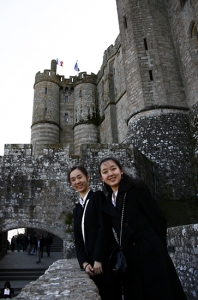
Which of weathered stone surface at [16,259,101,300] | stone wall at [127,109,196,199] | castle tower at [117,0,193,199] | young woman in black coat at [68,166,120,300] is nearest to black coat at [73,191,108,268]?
young woman in black coat at [68,166,120,300]

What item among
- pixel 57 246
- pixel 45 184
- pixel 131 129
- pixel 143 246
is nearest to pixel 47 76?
pixel 131 129

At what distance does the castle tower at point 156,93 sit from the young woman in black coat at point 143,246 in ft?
32.1

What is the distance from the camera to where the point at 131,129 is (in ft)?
47.3

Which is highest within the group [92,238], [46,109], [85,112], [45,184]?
[46,109]

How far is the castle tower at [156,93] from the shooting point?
40.8ft

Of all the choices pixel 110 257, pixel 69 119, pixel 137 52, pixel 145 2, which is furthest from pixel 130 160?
pixel 69 119

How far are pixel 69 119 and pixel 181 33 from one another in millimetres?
13960

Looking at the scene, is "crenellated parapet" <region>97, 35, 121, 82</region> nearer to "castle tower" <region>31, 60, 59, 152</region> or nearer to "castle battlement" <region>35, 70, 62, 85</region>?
"castle battlement" <region>35, 70, 62, 85</region>

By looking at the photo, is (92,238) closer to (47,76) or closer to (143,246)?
(143,246)

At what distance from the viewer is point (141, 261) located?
2.18m

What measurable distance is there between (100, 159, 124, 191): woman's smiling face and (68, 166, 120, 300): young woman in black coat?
0.86 feet

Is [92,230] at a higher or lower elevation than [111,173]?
lower

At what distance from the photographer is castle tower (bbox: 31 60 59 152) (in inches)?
904

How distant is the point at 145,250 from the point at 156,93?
13.0 meters
